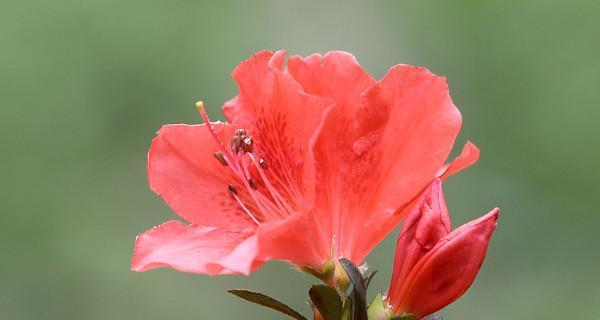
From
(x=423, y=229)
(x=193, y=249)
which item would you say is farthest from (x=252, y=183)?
(x=423, y=229)

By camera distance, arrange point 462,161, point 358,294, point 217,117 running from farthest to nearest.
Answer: point 217,117 → point 462,161 → point 358,294

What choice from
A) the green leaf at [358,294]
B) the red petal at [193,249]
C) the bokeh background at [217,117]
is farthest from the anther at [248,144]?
the bokeh background at [217,117]

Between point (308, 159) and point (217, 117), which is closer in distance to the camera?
point (308, 159)

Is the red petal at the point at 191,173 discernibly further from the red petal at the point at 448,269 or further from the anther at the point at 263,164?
the red petal at the point at 448,269

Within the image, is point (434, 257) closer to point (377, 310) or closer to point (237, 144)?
point (377, 310)

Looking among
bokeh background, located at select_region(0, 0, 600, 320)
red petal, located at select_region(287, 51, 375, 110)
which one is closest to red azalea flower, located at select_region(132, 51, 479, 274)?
red petal, located at select_region(287, 51, 375, 110)

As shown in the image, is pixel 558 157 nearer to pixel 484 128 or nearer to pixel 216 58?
pixel 484 128

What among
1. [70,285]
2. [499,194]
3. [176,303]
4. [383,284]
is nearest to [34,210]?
[70,285]
